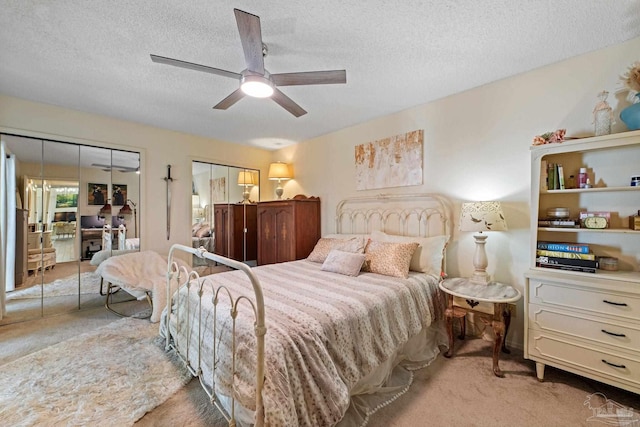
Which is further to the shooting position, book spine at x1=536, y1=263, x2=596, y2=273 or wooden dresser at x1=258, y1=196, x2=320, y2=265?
wooden dresser at x1=258, y1=196, x2=320, y2=265

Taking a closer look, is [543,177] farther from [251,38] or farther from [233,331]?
[233,331]

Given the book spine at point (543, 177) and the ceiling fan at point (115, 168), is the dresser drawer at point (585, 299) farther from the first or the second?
the ceiling fan at point (115, 168)

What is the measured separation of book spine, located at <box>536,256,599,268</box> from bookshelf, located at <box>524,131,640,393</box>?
55 mm

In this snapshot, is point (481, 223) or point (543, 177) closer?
point (543, 177)

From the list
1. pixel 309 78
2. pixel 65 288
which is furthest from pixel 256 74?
pixel 65 288

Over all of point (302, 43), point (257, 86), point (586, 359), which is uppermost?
point (302, 43)

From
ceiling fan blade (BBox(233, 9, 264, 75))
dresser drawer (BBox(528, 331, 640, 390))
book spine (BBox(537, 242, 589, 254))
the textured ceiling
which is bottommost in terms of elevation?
dresser drawer (BBox(528, 331, 640, 390))

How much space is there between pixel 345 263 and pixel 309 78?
5.60 ft

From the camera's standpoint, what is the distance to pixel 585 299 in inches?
68.7

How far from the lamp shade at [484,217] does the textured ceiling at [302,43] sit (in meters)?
1.23

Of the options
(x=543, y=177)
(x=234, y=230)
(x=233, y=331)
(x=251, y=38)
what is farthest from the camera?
(x=234, y=230)

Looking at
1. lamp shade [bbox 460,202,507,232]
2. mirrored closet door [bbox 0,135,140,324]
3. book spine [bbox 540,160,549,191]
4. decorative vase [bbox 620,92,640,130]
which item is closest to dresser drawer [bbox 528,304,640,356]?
lamp shade [bbox 460,202,507,232]

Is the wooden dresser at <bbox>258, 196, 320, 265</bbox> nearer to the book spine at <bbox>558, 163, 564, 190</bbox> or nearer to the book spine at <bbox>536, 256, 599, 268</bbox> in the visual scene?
the book spine at <bbox>536, 256, 599, 268</bbox>

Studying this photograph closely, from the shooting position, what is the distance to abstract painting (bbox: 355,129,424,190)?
9.97 ft
